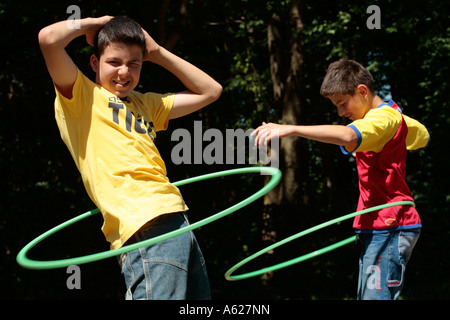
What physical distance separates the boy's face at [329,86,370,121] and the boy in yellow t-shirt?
1591 millimetres

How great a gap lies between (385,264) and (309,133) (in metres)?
1.26

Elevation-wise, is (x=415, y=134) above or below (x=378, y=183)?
above

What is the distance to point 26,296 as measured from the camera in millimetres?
8891

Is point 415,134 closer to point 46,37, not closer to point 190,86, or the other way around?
point 190,86

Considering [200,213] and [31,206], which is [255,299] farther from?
[31,206]

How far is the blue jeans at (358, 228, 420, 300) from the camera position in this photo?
12.0 ft

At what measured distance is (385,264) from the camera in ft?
12.0

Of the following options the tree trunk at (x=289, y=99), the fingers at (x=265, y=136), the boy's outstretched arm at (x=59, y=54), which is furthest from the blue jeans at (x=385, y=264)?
the tree trunk at (x=289, y=99)

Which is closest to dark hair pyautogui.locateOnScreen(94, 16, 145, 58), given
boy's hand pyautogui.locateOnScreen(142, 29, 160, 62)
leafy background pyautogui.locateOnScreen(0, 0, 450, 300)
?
boy's hand pyautogui.locateOnScreen(142, 29, 160, 62)

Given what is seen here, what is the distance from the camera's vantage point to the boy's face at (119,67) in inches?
115

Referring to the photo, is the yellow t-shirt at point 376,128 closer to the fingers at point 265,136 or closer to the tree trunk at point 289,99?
the fingers at point 265,136

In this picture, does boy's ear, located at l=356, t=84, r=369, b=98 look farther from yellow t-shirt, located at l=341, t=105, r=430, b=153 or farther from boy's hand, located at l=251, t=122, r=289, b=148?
boy's hand, located at l=251, t=122, r=289, b=148

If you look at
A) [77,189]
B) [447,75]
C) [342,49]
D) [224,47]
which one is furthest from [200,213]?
[447,75]

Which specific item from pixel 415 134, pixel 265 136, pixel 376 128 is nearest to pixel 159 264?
pixel 265 136
